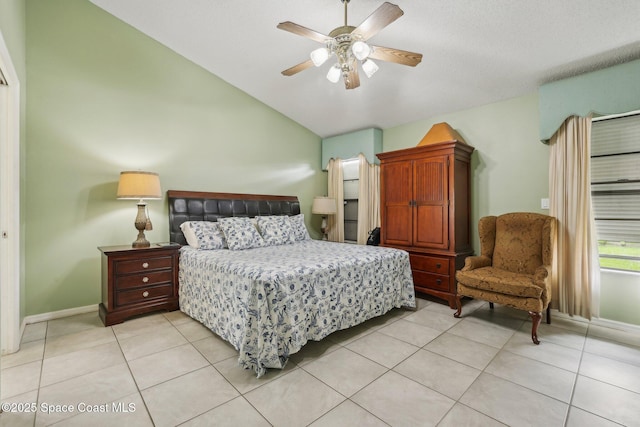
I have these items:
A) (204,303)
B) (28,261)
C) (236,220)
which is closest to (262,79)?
(236,220)

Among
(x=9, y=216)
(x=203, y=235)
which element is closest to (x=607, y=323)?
(x=203, y=235)

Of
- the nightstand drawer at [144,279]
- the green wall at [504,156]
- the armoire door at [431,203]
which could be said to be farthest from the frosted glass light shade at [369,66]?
the nightstand drawer at [144,279]

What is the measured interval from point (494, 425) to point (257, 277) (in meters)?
1.61

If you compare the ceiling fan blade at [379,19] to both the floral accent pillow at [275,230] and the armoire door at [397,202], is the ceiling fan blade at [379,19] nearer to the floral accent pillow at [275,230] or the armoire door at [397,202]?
the armoire door at [397,202]

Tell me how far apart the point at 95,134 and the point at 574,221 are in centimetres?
521

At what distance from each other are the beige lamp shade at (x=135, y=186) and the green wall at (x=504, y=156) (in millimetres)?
3860

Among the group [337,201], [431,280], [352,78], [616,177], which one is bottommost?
[431,280]

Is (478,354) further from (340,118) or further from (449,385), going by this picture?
(340,118)

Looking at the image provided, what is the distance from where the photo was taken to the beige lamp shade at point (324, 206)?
195 inches

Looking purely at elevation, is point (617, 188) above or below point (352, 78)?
below

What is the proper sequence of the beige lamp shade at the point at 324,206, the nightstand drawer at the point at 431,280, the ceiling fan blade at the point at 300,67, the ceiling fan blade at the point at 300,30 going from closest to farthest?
the ceiling fan blade at the point at 300,30 < the ceiling fan blade at the point at 300,67 < the nightstand drawer at the point at 431,280 < the beige lamp shade at the point at 324,206

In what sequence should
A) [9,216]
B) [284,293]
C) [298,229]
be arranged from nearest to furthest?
[284,293]
[9,216]
[298,229]

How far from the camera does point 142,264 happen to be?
3.03 m

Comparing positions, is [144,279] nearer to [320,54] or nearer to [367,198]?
[320,54]
